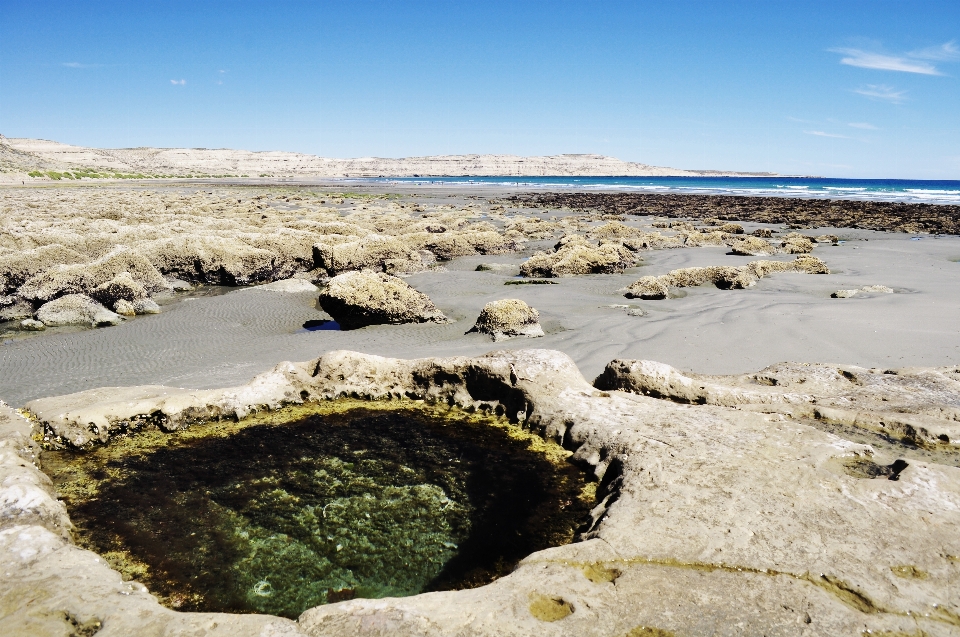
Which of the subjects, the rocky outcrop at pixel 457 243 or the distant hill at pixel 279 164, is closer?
the rocky outcrop at pixel 457 243

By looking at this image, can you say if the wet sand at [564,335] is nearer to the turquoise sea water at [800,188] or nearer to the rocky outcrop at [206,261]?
the rocky outcrop at [206,261]

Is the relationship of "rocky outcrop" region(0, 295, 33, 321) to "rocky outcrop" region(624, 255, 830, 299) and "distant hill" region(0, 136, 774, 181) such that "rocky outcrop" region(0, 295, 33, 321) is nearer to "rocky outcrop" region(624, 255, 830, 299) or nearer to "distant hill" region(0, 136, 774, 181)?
"rocky outcrop" region(624, 255, 830, 299)

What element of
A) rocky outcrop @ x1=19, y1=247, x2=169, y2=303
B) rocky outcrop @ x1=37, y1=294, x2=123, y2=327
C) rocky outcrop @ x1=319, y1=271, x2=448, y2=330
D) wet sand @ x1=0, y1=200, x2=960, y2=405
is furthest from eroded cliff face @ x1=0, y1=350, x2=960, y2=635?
rocky outcrop @ x1=19, y1=247, x2=169, y2=303

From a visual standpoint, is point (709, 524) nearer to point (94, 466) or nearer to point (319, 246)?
point (94, 466)

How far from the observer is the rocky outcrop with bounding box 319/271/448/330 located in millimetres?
8320

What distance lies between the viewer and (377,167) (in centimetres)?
18638

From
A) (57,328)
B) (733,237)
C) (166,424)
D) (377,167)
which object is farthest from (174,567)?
(377,167)

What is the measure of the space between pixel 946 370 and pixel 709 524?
4101 millimetres

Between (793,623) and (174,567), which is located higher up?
(793,623)

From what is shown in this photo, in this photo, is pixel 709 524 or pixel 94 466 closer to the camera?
pixel 709 524

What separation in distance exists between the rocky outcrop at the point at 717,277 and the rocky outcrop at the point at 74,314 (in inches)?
339

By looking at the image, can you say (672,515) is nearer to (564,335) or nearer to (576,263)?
(564,335)

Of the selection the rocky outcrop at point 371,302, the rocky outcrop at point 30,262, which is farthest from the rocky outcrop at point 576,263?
the rocky outcrop at point 30,262

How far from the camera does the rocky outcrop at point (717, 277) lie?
406 inches
